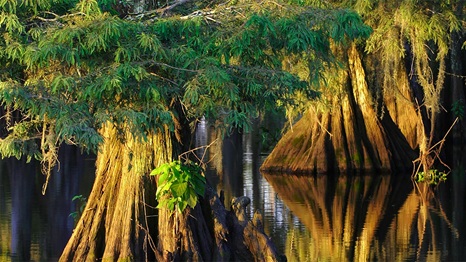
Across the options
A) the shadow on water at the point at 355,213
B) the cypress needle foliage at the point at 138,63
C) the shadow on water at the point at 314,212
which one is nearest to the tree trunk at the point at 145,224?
the cypress needle foliage at the point at 138,63

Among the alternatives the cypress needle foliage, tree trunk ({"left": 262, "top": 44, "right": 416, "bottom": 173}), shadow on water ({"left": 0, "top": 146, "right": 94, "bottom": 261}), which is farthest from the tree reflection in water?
shadow on water ({"left": 0, "top": 146, "right": 94, "bottom": 261})

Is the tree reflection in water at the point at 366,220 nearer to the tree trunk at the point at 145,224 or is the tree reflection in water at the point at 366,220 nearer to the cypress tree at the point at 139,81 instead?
the tree trunk at the point at 145,224

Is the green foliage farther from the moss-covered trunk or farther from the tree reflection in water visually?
the moss-covered trunk

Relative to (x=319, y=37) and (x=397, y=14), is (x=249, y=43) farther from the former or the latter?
(x=397, y=14)

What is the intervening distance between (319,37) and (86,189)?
11.8 meters

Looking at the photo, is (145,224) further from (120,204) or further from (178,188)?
(178,188)

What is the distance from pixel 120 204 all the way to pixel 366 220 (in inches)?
251

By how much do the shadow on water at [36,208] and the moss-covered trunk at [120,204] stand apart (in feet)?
2.70

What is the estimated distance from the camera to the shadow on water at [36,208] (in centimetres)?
1492

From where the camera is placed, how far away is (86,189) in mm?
23047

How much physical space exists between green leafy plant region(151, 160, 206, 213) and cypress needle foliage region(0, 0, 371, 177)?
56 cm

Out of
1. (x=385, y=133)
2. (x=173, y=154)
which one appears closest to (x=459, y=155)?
(x=385, y=133)

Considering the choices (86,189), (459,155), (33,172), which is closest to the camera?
(86,189)

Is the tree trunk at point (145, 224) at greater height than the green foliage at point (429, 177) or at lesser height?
lesser
